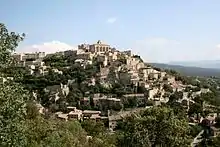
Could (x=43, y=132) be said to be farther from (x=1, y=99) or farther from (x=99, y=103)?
(x=99, y=103)

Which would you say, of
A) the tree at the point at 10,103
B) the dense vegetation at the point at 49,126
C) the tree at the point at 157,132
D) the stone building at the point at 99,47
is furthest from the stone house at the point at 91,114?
the tree at the point at 10,103

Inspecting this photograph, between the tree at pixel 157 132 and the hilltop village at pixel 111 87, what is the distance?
30537 millimetres

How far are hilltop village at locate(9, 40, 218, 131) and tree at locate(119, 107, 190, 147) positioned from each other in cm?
3054

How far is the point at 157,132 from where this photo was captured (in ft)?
59.2

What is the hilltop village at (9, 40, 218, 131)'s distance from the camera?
56625 millimetres

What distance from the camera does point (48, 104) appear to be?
60.3m

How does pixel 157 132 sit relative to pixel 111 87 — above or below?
above

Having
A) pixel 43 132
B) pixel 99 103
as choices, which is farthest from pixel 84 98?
pixel 43 132

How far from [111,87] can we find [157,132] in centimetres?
4794

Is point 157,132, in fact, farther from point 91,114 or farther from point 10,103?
point 91,114

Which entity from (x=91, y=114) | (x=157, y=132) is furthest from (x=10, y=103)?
(x=91, y=114)

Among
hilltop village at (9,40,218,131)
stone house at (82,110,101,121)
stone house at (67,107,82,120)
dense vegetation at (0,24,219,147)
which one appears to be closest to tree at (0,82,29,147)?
dense vegetation at (0,24,219,147)

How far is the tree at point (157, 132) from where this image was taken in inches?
690

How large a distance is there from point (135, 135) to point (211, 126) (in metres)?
32.1
